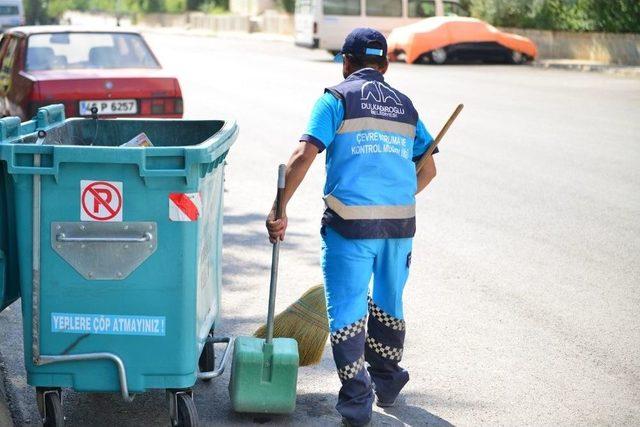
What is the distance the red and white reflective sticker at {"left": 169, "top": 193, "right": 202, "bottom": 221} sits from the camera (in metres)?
4.35

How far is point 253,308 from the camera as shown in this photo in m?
6.79

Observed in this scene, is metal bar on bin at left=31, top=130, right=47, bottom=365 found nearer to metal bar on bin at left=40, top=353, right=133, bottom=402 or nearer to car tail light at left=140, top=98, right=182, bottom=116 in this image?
metal bar on bin at left=40, top=353, right=133, bottom=402

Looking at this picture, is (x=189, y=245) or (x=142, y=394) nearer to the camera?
(x=189, y=245)

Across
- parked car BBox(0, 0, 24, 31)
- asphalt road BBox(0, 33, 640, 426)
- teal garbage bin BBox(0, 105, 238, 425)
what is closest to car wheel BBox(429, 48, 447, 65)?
asphalt road BBox(0, 33, 640, 426)

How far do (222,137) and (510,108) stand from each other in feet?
48.3

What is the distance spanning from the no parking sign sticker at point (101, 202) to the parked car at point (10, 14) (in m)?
47.1

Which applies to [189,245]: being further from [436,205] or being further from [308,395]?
[436,205]

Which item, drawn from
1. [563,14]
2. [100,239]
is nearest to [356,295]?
[100,239]

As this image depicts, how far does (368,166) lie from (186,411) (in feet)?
4.19

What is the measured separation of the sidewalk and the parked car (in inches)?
1019

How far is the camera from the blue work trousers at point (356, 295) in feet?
15.6

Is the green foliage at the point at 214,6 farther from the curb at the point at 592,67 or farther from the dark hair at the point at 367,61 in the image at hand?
the dark hair at the point at 367,61

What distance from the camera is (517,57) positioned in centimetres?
3278

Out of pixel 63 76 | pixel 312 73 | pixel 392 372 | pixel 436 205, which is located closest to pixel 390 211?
pixel 392 372
